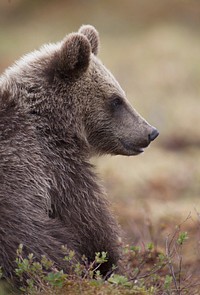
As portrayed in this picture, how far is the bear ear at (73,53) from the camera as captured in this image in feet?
20.3

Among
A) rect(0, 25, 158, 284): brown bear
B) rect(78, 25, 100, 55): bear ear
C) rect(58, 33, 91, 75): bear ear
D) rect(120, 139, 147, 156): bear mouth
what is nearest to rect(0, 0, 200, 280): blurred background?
rect(120, 139, 147, 156): bear mouth

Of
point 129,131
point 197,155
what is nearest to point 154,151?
point 197,155

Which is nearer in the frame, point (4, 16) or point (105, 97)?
point (105, 97)

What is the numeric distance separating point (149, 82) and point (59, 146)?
13.7 meters

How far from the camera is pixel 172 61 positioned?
20.9 metres

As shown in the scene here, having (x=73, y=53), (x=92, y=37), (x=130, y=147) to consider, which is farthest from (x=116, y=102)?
(x=92, y=37)

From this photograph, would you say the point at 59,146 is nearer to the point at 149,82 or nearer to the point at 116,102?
the point at 116,102

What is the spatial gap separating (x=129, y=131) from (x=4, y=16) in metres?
21.5

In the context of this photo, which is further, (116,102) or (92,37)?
(92,37)

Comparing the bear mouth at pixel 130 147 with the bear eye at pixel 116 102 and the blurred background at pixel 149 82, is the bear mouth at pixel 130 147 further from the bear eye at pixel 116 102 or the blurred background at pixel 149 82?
the blurred background at pixel 149 82

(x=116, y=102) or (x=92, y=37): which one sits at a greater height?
(x=92, y=37)

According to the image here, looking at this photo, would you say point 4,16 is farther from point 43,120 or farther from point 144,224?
point 43,120

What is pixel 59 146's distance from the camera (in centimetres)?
605

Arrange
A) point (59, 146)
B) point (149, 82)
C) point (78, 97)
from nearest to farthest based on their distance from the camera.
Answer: point (59, 146)
point (78, 97)
point (149, 82)
